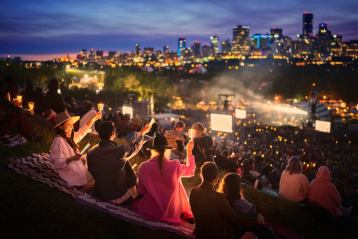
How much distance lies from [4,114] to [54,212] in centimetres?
406

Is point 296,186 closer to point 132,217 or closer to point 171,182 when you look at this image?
Answer: point 171,182

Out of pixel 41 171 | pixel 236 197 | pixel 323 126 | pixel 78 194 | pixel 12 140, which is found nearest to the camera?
pixel 236 197

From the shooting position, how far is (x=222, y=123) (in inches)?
834

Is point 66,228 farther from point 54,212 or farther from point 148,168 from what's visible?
point 148,168

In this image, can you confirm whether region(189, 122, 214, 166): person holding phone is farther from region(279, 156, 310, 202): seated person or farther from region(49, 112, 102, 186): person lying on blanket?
region(49, 112, 102, 186): person lying on blanket

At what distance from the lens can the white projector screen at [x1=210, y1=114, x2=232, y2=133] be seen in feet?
68.2

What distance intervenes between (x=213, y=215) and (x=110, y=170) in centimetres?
166

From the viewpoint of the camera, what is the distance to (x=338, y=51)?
194 metres

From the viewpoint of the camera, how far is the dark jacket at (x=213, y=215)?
4.42m

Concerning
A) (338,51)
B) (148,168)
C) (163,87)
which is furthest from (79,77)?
(338,51)

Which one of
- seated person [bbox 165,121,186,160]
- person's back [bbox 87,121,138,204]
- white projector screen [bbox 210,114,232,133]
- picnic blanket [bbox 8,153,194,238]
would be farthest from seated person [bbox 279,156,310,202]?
white projector screen [bbox 210,114,232,133]

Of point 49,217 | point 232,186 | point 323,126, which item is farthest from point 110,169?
point 323,126

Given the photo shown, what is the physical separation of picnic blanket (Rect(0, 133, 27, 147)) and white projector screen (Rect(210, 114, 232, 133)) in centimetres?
1383

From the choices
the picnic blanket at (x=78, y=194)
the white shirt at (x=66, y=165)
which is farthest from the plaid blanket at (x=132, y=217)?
the white shirt at (x=66, y=165)
